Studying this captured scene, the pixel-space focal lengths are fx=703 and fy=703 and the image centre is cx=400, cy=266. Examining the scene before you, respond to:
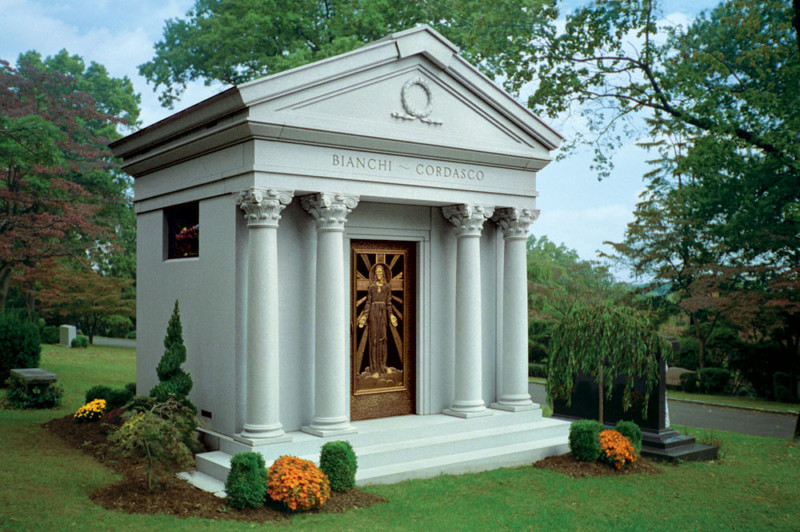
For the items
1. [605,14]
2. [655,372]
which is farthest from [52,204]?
[655,372]

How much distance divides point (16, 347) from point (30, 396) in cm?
234

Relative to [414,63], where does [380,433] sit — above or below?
below

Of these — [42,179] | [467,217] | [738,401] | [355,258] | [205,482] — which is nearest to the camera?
[205,482]

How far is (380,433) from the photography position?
33.8 ft

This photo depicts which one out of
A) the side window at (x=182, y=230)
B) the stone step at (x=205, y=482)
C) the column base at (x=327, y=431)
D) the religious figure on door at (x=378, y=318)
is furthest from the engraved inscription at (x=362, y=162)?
the stone step at (x=205, y=482)

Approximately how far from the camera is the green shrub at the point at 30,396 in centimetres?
1416

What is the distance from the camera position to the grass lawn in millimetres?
7539

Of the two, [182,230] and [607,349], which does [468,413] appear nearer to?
[607,349]

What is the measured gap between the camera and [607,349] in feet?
38.9

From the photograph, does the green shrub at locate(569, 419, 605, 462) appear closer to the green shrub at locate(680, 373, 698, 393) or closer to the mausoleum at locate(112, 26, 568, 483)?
the mausoleum at locate(112, 26, 568, 483)

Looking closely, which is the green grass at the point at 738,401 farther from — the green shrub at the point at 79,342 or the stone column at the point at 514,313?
the green shrub at the point at 79,342

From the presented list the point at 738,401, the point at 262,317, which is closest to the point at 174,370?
the point at 262,317

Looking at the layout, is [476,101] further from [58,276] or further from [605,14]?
[58,276]

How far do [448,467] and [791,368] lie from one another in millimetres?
20119
